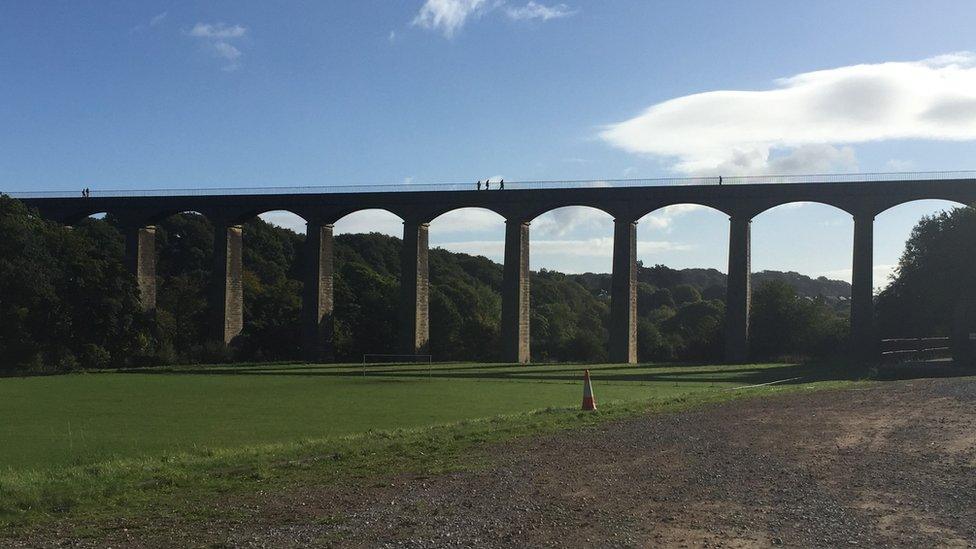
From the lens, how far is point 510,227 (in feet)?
158

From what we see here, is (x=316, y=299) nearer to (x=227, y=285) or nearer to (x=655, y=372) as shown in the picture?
(x=227, y=285)

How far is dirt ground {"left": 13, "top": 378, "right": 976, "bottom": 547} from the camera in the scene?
22.5 feet

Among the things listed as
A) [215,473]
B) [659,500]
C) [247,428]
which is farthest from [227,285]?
[659,500]

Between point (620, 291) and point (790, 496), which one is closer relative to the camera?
point (790, 496)

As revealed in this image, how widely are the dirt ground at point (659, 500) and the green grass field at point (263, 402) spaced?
15.2ft

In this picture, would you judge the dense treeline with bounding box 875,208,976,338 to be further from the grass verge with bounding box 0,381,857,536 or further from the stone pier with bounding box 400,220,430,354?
the grass verge with bounding box 0,381,857,536

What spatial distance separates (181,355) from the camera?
4803cm

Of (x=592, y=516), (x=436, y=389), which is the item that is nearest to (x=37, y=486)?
(x=592, y=516)

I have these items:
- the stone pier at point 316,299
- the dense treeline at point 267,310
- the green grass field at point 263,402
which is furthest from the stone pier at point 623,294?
the stone pier at point 316,299

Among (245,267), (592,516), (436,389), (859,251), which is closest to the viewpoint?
(592,516)

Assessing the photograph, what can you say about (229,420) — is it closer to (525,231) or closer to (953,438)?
(953,438)

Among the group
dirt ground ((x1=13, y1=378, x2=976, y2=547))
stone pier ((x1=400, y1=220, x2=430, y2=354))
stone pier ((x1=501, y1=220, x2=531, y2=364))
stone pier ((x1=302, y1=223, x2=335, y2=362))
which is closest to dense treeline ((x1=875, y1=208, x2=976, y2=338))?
stone pier ((x1=501, y1=220, x2=531, y2=364))

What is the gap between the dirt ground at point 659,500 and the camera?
6848 mm

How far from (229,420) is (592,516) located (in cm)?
1085
